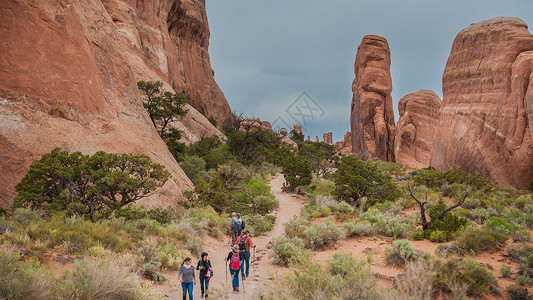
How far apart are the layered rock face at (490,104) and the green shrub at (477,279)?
885 inches

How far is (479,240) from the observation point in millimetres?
8633

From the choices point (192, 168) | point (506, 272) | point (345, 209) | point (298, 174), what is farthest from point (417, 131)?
point (506, 272)

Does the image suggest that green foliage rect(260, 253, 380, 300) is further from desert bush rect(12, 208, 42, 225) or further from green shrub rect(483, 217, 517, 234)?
green shrub rect(483, 217, 517, 234)

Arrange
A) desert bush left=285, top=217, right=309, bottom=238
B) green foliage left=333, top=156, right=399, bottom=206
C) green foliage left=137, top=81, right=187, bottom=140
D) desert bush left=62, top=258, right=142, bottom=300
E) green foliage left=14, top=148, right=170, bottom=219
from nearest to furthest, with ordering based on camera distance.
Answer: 1. desert bush left=62, top=258, right=142, bottom=300
2. green foliage left=14, top=148, right=170, bottom=219
3. desert bush left=285, top=217, right=309, bottom=238
4. green foliage left=333, top=156, right=399, bottom=206
5. green foliage left=137, top=81, right=187, bottom=140

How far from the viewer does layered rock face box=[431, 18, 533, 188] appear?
22.8 metres

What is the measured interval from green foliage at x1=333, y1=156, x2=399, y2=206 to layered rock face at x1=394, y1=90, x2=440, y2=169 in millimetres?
29480

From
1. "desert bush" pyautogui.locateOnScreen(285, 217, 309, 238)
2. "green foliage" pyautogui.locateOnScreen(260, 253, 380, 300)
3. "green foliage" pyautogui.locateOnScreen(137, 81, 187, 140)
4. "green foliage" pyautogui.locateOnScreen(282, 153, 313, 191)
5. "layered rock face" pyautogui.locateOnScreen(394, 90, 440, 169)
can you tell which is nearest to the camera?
"green foliage" pyautogui.locateOnScreen(260, 253, 380, 300)

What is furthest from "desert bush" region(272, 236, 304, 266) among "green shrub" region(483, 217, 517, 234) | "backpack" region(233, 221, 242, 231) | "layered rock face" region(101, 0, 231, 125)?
"layered rock face" region(101, 0, 231, 125)

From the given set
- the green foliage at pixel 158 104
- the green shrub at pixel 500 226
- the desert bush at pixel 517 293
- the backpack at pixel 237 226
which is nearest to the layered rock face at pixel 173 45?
the green foliage at pixel 158 104

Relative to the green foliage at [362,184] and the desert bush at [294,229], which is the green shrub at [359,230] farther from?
the green foliage at [362,184]

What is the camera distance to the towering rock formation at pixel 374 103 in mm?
48781

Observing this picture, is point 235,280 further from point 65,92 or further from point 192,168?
point 192,168

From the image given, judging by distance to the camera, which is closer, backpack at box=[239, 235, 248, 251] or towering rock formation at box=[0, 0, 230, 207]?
backpack at box=[239, 235, 248, 251]

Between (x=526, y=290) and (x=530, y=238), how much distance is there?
534 cm
